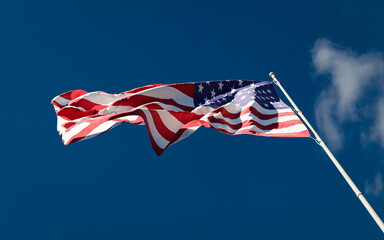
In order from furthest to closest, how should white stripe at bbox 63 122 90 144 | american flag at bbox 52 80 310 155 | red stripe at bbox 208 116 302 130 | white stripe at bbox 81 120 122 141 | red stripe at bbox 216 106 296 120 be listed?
red stripe at bbox 216 106 296 120 < red stripe at bbox 208 116 302 130 < american flag at bbox 52 80 310 155 < white stripe at bbox 63 122 90 144 < white stripe at bbox 81 120 122 141

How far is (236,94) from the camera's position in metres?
12.8

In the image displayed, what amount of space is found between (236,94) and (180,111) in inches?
121

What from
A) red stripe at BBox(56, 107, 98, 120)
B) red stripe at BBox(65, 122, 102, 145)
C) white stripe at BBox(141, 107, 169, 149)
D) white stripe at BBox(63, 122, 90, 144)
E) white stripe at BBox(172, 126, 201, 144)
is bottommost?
white stripe at BBox(172, 126, 201, 144)

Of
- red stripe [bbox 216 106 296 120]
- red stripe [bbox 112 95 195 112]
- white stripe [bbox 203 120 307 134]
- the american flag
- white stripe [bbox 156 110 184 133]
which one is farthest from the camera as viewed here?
red stripe [bbox 112 95 195 112]

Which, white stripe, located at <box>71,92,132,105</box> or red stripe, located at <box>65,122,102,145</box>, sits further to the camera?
white stripe, located at <box>71,92,132,105</box>

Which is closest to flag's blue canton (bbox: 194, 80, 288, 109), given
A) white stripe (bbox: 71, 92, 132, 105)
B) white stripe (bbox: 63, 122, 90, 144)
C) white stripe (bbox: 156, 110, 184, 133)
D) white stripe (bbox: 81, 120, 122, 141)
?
white stripe (bbox: 156, 110, 184, 133)

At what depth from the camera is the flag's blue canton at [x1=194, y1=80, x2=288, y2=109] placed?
1200 cm

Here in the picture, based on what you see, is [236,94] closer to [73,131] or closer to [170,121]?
[170,121]

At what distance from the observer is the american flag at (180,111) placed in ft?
31.9

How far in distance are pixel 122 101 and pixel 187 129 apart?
267 cm

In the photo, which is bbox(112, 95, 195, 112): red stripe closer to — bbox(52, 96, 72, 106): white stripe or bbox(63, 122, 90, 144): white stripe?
bbox(63, 122, 90, 144): white stripe

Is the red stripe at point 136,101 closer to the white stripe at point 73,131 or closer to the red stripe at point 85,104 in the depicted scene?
the red stripe at point 85,104

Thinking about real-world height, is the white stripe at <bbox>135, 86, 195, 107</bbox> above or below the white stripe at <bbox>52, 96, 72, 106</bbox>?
below

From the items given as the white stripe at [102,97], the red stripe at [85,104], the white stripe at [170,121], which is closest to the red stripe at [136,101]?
the white stripe at [102,97]
